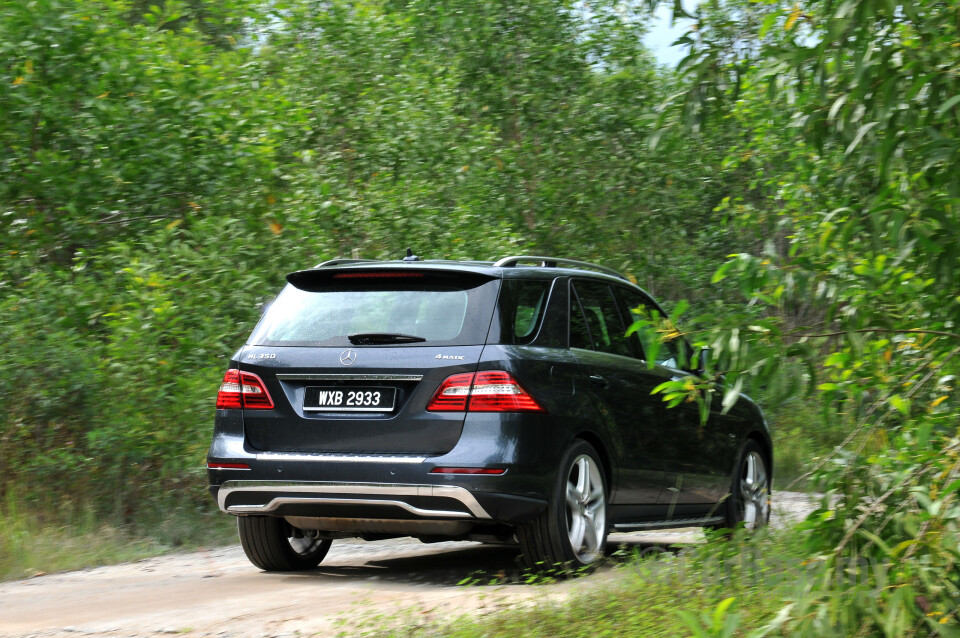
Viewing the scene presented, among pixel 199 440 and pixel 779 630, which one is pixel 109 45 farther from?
pixel 779 630

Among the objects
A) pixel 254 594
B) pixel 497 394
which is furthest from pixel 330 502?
pixel 497 394

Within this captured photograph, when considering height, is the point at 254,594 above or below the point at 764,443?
below

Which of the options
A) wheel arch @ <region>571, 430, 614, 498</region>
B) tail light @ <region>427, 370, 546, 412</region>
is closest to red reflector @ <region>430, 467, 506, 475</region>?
tail light @ <region>427, 370, 546, 412</region>

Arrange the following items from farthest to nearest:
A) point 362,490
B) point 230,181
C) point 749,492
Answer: point 230,181 < point 749,492 < point 362,490

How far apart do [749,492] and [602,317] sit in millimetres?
2408

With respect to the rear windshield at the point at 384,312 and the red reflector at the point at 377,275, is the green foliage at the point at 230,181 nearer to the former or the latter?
the rear windshield at the point at 384,312

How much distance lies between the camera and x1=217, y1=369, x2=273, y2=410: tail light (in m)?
6.92

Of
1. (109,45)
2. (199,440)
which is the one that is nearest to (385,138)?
(109,45)

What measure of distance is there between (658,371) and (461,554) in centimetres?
190

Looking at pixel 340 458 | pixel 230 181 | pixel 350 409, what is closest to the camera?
pixel 340 458

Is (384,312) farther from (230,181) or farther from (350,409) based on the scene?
(230,181)

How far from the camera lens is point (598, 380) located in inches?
294

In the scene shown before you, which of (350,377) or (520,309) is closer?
(350,377)

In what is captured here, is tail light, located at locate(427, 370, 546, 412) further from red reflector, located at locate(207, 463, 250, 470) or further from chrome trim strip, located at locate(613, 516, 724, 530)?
chrome trim strip, located at locate(613, 516, 724, 530)
